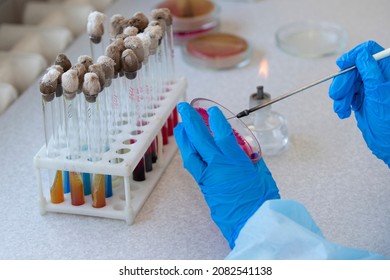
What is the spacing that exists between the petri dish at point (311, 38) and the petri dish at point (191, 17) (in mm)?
219

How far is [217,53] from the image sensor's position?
2.27 metres

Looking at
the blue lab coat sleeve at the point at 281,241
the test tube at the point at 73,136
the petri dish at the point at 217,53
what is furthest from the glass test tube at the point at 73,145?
the petri dish at the point at 217,53

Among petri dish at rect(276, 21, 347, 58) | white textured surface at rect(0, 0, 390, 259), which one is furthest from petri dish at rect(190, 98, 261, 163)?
petri dish at rect(276, 21, 347, 58)

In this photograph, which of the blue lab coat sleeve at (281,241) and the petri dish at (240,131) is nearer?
the blue lab coat sleeve at (281,241)

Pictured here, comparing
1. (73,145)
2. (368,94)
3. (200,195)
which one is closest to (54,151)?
(73,145)

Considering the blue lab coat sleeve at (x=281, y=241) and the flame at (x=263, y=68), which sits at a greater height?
the blue lab coat sleeve at (x=281, y=241)

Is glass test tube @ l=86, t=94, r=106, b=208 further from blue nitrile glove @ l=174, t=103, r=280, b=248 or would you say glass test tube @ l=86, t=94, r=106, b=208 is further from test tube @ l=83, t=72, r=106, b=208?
blue nitrile glove @ l=174, t=103, r=280, b=248

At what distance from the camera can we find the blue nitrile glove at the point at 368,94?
5.30 feet

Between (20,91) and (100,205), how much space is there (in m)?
0.67

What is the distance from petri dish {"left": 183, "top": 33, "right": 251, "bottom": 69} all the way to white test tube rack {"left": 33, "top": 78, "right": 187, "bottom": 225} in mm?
435

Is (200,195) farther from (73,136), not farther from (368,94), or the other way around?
(368,94)

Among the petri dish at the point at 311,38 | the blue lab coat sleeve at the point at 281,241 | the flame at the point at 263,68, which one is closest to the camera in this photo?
the blue lab coat sleeve at the point at 281,241

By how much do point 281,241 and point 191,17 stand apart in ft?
3.86

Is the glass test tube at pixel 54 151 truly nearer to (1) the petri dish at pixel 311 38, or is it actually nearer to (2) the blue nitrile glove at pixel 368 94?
(2) the blue nitrile glove at pixel 368 94
